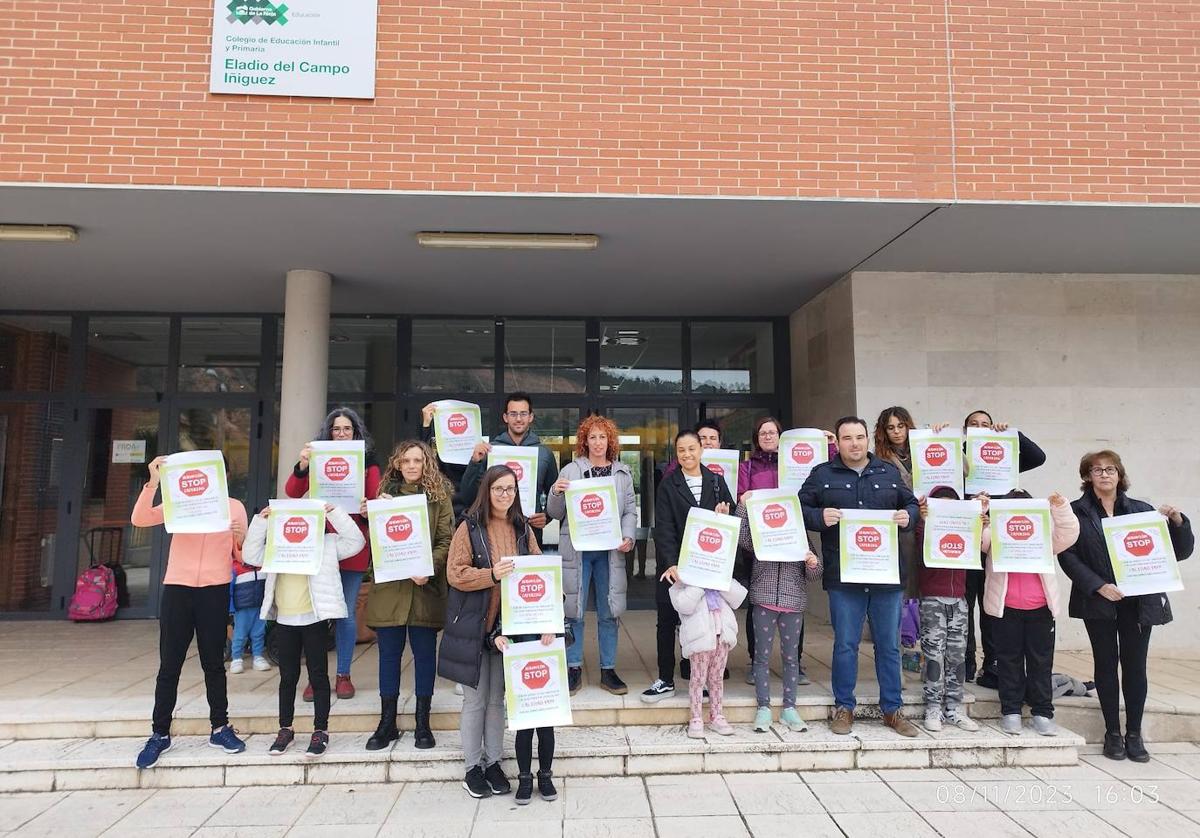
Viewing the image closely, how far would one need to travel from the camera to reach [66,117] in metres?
4.87

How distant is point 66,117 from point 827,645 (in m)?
7.22

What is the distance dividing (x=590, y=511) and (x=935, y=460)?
2310 millimetres

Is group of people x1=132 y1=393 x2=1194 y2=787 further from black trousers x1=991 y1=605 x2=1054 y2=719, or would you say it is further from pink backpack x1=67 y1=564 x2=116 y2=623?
pink backpack x1=67 y1=564 x2=116 y2=623

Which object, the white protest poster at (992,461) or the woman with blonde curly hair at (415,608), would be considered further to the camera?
the white protest poster at (992,461)

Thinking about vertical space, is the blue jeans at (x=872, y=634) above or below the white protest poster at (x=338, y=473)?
below

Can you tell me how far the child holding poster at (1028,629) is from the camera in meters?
4.38

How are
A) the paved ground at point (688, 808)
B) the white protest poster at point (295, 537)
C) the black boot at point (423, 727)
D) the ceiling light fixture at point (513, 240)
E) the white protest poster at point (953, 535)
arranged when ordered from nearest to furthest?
the paved ground at point (688, 808), the white protest poster at point (295, 537), the black boot at point (423, 727), the white protest poster at point (953, 535), the ceiling light fixture at point (513, 240)

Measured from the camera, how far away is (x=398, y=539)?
13.1 feet

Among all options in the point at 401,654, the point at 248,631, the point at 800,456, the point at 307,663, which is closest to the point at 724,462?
the point at 800,456

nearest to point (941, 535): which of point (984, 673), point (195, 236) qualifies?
point (984, 673)

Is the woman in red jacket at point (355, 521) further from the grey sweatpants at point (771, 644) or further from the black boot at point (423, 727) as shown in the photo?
the grey sweatpants at point (771, 644)

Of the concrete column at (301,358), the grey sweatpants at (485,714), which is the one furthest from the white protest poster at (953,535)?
the concrete column at (301,358)

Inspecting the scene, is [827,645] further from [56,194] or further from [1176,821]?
[56,194]

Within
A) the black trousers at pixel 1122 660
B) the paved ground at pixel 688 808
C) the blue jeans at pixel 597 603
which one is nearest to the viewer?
the paved ground at pixel 688 808
